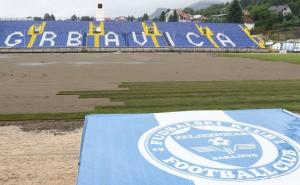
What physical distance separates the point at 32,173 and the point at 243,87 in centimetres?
1266

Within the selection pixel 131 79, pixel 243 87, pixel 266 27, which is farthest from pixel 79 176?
pixel 266 27

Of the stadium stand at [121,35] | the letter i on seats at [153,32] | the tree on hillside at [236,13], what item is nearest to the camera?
the stadium stand at [121,35]

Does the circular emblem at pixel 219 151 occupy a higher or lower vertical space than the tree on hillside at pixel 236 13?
higher

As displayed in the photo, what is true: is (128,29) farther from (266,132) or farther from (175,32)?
(266,132)

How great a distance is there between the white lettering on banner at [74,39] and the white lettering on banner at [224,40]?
2494cm

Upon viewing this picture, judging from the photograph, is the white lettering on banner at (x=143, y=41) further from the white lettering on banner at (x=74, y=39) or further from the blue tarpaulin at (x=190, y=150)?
the blue tarpaulin at (x=190, y=150)

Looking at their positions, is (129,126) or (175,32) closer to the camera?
(129,126)

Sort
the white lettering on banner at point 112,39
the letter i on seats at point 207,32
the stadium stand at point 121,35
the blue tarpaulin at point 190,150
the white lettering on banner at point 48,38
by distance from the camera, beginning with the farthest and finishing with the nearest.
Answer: the letter i on seats at point 207,32, the white lettering on banner at point 112,39, the stadium stand at point 121,35, the white lettering on banner at point 48,38, the blue tarpaulin at point 190,150

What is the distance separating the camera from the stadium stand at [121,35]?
63.4 meters

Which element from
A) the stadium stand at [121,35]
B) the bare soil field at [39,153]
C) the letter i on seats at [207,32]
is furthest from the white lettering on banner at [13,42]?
the bare soil field at [39,153]

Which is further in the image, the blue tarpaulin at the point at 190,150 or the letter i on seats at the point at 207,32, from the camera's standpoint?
the letter i on seats at the point at 207,32

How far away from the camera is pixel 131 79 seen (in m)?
20.7

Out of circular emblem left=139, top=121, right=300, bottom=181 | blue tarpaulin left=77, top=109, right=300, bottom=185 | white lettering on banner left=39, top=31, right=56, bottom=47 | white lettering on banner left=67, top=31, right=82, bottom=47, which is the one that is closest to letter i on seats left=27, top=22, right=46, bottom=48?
white lettering on banner left=39, top=31, right=56, bottom=47

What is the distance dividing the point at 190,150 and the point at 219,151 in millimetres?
359
